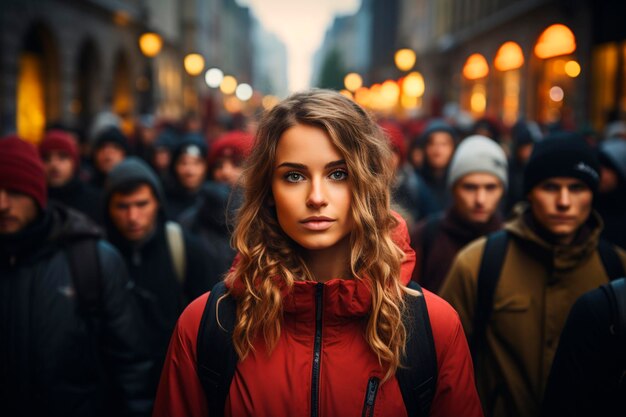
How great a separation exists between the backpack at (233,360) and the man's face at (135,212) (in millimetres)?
2732

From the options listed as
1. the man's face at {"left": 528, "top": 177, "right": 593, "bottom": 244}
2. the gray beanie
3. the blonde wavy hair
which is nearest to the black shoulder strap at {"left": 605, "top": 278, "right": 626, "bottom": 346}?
the blonde wavy hair

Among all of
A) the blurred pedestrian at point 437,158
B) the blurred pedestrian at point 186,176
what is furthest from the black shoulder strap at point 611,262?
the blurred pedestrian at point 186,176

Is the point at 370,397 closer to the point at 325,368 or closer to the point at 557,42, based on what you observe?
the point at 325,368

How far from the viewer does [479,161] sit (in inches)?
208

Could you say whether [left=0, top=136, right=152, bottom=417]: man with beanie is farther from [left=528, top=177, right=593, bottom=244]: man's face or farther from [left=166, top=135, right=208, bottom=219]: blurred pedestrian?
[left=166, top=135, right=208, bottom=219]: blurred pedestrian

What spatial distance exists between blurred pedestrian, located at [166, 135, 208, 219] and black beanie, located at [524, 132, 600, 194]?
14.5 ft

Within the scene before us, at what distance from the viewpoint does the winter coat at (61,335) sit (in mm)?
3537

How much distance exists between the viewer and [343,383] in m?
2.32

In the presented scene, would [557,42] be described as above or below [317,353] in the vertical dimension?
above

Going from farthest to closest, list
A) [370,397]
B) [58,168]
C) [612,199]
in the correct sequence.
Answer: [58,168] < [612,199] < [370,397]

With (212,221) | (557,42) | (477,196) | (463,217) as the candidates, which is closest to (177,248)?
(212,221)

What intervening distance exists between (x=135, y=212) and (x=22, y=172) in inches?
50.5

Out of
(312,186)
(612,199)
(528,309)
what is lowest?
(528,309)

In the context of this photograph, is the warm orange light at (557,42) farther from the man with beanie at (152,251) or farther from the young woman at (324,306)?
the young woman at (324,306)
